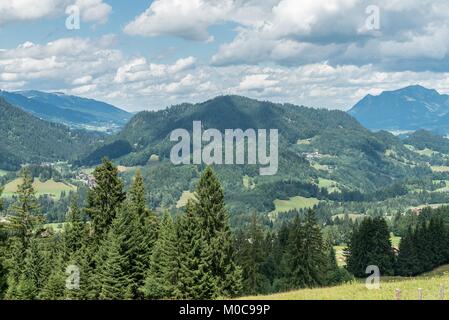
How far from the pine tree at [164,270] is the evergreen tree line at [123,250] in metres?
0.10

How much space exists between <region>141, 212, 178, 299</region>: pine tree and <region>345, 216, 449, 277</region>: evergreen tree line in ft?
307

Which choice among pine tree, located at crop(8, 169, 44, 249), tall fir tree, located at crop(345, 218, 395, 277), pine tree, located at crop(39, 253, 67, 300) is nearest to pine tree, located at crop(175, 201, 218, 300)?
pine tree, located at crop(39, 253, 67, 300)

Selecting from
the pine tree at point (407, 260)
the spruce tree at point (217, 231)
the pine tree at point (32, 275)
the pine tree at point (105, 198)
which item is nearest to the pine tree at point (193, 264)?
the spruce tree at point (217, 231)

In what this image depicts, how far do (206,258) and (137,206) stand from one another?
1345 cm

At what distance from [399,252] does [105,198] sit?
351 feet

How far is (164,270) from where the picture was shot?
176 ft

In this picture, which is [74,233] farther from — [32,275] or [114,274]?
[114,274]

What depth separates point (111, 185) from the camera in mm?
58219

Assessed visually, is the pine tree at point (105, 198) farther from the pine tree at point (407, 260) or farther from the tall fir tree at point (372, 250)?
the pine tree at point (407, 260)

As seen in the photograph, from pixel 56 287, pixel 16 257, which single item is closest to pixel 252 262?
pixel 56 287

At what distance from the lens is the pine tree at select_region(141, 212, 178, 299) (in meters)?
52.8
